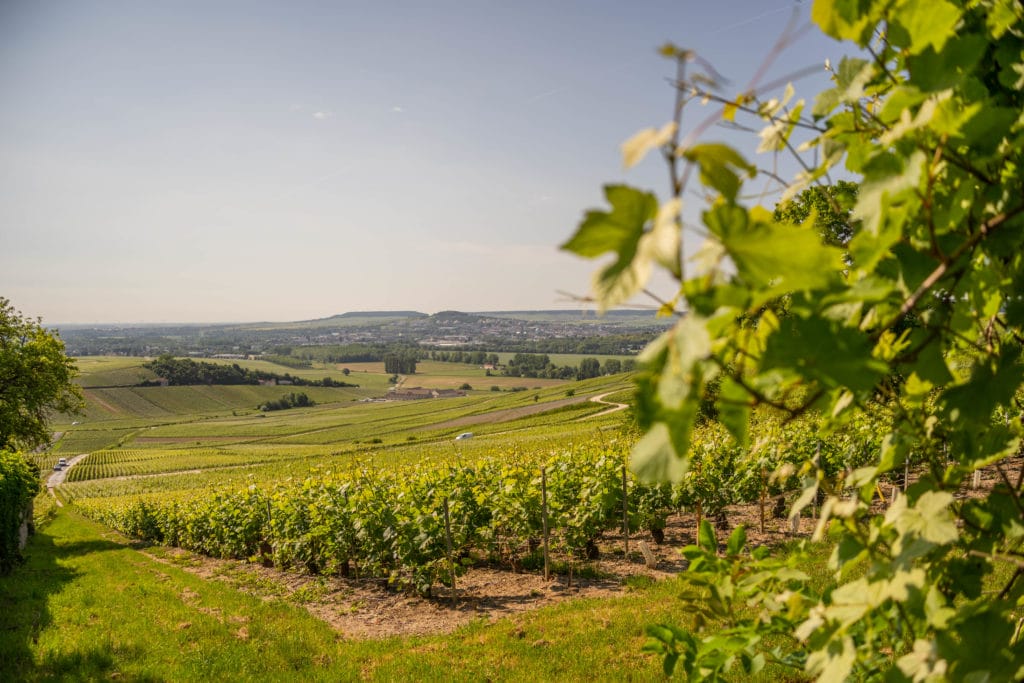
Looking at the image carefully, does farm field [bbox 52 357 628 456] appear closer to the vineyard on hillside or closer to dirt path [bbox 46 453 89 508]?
dirt path [bbox 46 453 89 508]

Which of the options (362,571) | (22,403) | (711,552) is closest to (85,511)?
(22,403)

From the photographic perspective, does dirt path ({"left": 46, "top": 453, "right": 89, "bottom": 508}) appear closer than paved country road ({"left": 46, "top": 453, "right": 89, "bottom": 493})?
Yes

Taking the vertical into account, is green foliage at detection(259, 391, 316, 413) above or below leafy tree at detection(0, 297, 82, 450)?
below

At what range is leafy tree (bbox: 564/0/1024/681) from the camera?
0.61 metres

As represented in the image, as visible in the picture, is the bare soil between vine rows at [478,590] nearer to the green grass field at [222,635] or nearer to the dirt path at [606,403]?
the green grass field at [222,635]

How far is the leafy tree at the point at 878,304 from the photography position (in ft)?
2.00

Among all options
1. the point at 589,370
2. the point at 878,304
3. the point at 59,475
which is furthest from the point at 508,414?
the point at 589,370

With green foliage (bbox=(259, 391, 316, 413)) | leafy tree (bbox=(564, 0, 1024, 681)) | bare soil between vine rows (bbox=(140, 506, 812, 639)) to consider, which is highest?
leafy tree (bbox=(564, 0, 1024, 681))

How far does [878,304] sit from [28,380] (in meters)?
33.7

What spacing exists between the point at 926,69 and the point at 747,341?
51cm

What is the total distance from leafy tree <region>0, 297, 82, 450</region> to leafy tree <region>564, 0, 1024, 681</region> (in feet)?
105

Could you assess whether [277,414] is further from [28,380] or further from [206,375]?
[28,380]

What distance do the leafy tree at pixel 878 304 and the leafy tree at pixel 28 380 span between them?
31.9m

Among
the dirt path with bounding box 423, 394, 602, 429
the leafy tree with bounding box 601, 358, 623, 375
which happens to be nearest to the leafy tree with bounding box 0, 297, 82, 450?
the dirt path with bounding box 423, 394, 602, 429
